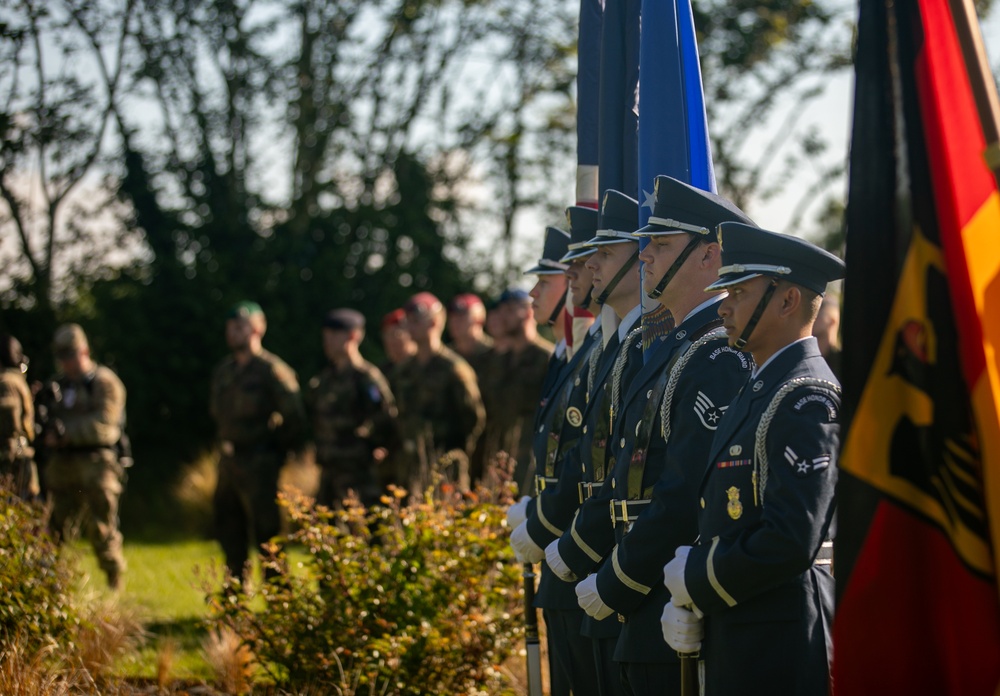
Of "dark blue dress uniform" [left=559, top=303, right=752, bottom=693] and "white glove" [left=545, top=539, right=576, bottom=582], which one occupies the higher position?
"dark blue dress uniform" [left=559, top=303, right=752, bottom=693]

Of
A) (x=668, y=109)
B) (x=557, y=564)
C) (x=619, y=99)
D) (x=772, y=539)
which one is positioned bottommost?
(x=557, y=564)

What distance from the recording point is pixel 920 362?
9.77 feet

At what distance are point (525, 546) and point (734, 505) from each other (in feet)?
5.82

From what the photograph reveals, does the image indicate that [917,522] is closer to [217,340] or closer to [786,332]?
[786,332]

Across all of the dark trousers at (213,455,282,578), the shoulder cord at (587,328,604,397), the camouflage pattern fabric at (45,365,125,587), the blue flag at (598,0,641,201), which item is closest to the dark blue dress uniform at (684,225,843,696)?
the shoulder cord at (587,328,604,397)

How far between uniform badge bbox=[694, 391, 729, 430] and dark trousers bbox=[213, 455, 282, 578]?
6.04 meters

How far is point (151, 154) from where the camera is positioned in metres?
16.3

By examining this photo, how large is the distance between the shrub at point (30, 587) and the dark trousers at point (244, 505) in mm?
3180

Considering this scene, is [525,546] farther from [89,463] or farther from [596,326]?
[89,463]

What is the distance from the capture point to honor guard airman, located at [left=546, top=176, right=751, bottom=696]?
13.5ft

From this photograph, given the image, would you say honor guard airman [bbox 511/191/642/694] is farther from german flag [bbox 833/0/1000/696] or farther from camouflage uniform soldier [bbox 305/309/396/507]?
camouflage uniform soldier [bbox 305/309/396/507]

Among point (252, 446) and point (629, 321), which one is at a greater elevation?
point (629, 321)

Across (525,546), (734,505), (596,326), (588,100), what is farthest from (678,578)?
(588,100)

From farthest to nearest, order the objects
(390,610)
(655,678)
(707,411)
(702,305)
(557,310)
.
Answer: (557,310)
(390,610)
(702,305)
(655,678)
(707,411)
